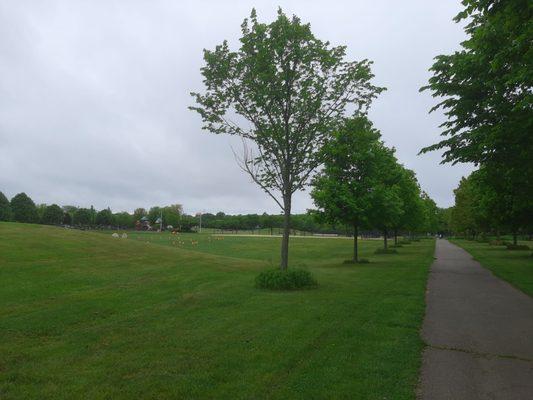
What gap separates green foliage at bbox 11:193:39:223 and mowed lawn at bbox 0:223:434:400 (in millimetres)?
90831

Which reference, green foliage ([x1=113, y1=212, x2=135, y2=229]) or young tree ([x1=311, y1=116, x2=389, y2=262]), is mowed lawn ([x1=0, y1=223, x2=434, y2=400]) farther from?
green foliage ([x1=113, y1=212, x2=135, y2=229])

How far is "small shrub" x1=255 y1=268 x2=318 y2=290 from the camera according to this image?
13000mm

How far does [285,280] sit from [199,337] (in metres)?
6.05

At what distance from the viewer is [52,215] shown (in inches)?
4424

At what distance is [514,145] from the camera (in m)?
13.7

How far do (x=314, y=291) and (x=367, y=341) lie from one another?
5.59 meters

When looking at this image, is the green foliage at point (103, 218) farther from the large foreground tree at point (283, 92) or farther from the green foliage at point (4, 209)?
the large foreground tree at point (283, 92)

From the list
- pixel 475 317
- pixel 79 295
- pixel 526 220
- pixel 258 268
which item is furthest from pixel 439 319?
pixel 526 220

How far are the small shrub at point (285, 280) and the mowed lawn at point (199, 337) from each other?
706 millimetres

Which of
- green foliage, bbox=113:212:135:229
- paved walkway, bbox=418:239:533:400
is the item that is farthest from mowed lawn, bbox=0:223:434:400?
green foliage, bbox=113:212:135:229

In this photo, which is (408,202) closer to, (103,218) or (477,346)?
(477,346)

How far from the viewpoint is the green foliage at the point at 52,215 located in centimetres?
11200

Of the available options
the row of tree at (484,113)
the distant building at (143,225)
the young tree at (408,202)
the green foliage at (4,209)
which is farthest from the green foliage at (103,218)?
the row of tree at (484,113)

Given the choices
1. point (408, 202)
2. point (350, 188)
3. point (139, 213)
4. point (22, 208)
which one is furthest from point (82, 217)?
point (350, 188)
